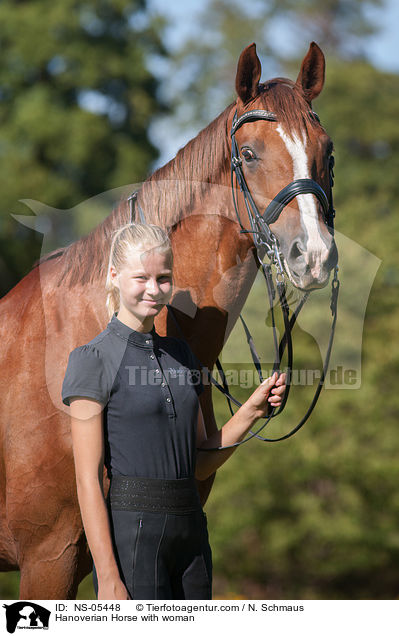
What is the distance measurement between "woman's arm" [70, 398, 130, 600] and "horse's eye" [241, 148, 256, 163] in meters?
1.12

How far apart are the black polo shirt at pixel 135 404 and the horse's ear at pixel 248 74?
1.09 metres

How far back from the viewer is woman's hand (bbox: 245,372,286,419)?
2240 millimetres

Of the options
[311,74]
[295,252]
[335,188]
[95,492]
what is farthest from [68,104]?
[95,492]

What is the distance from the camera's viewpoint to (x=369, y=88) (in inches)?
676

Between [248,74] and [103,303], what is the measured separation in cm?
107

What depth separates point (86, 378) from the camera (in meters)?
2.00

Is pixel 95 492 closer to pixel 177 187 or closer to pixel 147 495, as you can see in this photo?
pixel 147 495

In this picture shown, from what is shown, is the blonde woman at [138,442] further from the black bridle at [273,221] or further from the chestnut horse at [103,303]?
the chestnut horse at [103,303]

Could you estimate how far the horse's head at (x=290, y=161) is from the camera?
7.50ft

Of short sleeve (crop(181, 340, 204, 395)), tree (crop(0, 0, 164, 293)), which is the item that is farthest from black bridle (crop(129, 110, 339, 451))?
tree (crop(0, 0, 164, 293))

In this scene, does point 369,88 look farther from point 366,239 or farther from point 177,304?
point 177,304

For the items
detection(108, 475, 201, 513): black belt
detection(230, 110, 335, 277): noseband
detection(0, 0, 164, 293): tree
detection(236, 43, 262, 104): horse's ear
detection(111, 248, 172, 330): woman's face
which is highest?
detection(0, 0, 164, 293): tree

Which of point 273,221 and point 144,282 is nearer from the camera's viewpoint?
point 144,282
